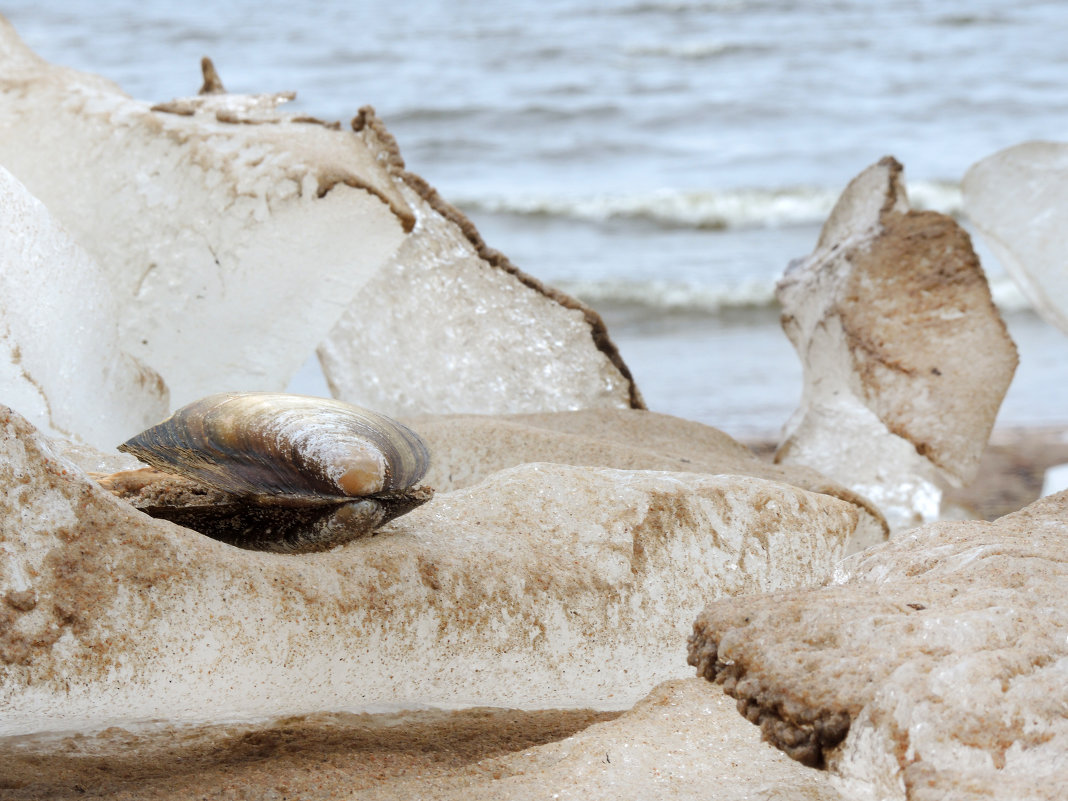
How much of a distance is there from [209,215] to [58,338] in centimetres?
59

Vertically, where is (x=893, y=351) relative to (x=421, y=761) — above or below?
above

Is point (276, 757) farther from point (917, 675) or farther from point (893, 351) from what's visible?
point (893, 351)

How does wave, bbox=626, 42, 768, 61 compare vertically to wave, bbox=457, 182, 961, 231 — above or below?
above

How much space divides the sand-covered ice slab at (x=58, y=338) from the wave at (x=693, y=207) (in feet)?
21.4

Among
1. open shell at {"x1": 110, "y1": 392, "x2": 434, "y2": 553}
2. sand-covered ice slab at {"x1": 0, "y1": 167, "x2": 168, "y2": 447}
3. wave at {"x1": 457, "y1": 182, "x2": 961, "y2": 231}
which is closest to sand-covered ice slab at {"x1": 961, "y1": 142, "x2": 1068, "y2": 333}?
open shell at {"x1": 110, "y1": 392, "x2": 434, "y2": 553}

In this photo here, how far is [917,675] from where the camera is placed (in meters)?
1.22

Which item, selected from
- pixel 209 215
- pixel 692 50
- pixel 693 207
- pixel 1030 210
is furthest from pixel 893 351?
pixel 692 50

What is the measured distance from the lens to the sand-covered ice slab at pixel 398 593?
4.78 feet

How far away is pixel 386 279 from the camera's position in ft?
10.9

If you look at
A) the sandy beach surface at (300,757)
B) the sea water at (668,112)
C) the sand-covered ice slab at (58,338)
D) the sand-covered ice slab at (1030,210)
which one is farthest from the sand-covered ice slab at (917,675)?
the sea water at (668,112)

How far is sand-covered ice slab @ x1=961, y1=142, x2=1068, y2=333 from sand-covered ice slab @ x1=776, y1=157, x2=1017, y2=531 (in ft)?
0.65

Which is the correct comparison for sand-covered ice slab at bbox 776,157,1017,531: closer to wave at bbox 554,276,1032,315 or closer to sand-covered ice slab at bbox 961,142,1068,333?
sand-covered ice slab at bbox 961,142,1068,333

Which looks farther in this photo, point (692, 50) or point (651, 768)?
point (692, 50)

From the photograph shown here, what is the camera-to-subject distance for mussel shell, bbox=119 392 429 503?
166 cm
